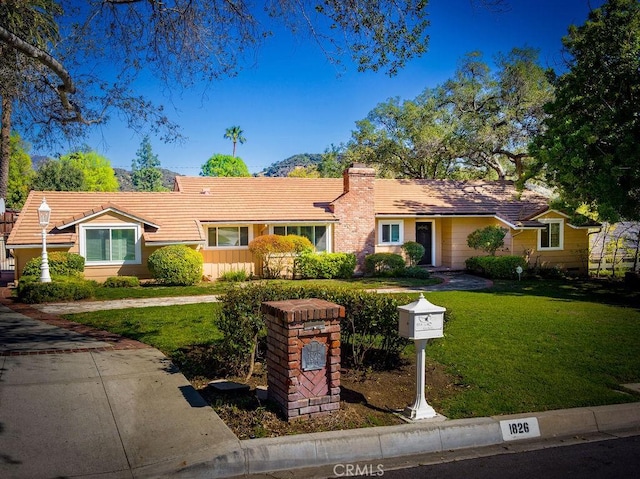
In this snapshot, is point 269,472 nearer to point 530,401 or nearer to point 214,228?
point 530,401

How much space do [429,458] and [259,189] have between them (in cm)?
2173

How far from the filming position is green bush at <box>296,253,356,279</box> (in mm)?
22281

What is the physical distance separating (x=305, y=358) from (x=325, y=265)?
16.3 meters

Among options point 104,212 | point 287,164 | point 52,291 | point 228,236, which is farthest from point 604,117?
point 287,164

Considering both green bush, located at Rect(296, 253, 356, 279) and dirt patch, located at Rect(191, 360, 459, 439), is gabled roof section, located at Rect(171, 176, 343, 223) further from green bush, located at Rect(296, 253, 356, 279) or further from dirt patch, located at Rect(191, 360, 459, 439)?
dirt patch, located at Rect(191, 360, 459, 439)

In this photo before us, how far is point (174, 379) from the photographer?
7543 millimetres

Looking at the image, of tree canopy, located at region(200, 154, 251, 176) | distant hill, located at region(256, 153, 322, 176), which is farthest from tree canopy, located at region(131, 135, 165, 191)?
distant hill, located at region(256, 153, 322, 176)

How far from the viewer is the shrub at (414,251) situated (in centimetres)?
2450

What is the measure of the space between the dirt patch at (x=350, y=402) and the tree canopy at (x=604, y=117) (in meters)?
11.6

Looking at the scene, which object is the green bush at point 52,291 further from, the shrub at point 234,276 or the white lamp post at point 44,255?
the shrub at point 234,276

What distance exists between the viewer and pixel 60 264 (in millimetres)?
19219

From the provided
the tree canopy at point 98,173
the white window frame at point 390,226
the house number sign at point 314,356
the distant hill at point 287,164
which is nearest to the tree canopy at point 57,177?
the tree canopy at point 98,173

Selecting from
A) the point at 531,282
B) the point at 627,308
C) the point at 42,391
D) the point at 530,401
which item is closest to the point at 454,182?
the point at 531,282

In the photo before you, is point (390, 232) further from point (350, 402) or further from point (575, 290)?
point (350, 402)
